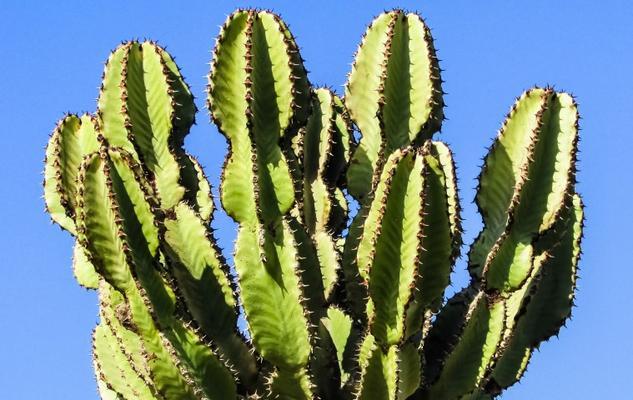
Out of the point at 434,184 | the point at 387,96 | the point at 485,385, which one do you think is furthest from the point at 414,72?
the point at 485,385

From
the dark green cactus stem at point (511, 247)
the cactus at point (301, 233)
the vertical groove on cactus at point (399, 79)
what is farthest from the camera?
the vertical groove on cactus at point (399, 79)

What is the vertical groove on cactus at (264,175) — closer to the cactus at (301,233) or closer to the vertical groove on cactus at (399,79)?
the cactus at (301,233)

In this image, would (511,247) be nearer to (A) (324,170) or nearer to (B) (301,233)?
(B) (301,233)

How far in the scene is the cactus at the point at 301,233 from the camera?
543cm

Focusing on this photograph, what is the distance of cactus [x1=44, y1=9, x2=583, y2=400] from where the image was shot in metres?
5.43

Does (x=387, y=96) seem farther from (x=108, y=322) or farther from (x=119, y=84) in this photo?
(x=108, y=322)

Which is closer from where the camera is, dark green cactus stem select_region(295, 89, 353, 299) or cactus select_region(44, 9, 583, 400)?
cactus select_region(44, 9, 583, 400)

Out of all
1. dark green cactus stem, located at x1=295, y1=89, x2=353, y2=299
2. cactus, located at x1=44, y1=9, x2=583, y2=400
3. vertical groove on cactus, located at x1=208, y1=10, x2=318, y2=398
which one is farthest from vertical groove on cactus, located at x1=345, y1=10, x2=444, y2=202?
vertical groove on cactus, located at x1=208, y1=10, x2=318, y2=398

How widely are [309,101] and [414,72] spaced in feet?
1.79

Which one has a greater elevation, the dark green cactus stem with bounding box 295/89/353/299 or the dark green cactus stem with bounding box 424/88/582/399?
the dark green cactus stem with bounding box 295/89/353/299

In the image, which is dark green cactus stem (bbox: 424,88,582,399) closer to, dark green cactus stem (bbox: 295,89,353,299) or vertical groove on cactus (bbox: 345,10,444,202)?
vertical groove on cactus (bbox: 345,10,444,202)

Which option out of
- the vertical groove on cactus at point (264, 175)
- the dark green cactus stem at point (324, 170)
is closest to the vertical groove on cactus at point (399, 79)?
the dark green cactus stem at point (324, 170)

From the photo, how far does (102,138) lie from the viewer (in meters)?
6.21

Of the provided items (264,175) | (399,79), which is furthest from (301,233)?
(399,79)
